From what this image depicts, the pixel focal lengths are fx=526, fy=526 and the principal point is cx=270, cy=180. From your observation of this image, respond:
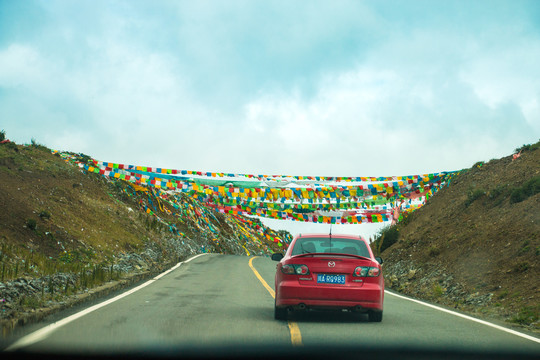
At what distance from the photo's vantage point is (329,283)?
28.5 feet

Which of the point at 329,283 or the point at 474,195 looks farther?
the point at 474,195

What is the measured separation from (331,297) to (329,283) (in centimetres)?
23

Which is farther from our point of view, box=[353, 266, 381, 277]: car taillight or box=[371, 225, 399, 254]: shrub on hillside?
box=[371, 225, 399, 254]: shrub on hillside

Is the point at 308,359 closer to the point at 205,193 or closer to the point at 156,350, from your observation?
the point at 156,350

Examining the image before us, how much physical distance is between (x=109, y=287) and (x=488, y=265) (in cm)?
1123

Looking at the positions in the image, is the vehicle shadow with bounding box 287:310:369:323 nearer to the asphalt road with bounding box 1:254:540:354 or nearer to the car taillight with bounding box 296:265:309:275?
the asphalt road with bounding box 1:254:540:354

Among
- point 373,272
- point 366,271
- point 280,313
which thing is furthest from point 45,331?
point 373,272

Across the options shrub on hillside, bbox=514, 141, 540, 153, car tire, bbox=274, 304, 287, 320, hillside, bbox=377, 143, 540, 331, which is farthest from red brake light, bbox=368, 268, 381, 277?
shrub on hillside, bbox=514, 141, 540, 153

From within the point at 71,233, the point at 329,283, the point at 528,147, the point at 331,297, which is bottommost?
the point at 331,297

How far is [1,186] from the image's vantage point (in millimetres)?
21531

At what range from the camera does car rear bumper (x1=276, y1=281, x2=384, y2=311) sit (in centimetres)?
862

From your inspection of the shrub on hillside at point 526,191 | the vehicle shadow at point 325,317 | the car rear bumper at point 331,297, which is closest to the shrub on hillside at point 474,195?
the shrub on hillside at point 526,191

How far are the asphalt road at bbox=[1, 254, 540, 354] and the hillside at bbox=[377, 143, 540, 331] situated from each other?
234cm

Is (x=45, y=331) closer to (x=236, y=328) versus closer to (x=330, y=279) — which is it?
(x=236, y=328)
